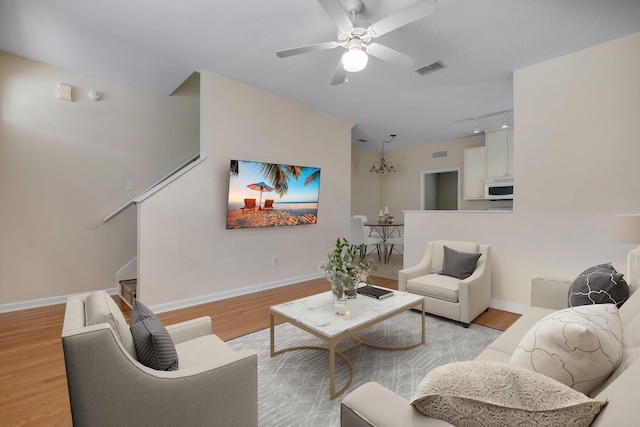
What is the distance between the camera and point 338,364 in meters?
2.21

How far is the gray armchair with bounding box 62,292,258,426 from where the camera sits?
3.26ft

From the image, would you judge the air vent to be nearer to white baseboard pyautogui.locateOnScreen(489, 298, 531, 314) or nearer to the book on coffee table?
the book on coffee table

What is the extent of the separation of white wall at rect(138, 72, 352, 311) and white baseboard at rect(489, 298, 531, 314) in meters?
2.62

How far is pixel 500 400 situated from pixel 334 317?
142cm

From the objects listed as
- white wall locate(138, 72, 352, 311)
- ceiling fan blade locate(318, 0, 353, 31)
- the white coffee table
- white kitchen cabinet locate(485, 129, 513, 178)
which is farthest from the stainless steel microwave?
ceiling fan blade locate(318, 0, 353, 31)

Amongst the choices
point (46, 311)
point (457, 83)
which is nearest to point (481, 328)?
point (457, 83)

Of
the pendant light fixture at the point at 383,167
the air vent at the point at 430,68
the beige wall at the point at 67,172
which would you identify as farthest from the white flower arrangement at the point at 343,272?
the pendant light fixture at the point at 383,167

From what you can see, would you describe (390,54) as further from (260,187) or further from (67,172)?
(67,172)

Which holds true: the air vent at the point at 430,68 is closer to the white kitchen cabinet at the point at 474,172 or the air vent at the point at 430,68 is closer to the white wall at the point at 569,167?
the white wall at the point at 569,167

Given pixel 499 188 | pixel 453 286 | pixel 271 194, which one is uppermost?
pixel 499 188

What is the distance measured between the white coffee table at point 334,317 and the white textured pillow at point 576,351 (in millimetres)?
1064

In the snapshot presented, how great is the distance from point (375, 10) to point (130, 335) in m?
2.76

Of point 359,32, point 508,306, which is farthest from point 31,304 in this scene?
point 508,306

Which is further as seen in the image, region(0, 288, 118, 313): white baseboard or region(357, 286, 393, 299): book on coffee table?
region(0, 288, 118, 313): white baseboard
